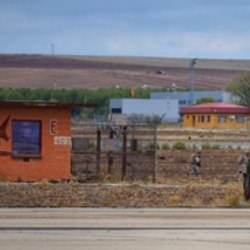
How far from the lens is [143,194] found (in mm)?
28422

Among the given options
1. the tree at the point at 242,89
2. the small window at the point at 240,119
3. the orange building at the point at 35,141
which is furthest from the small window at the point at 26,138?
the tree at the point at 242,89

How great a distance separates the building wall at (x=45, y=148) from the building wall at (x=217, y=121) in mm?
78697

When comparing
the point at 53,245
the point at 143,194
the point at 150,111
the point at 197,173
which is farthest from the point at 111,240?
the point at 150,111

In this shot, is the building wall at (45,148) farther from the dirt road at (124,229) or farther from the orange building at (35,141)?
the dirt road at (124,229)

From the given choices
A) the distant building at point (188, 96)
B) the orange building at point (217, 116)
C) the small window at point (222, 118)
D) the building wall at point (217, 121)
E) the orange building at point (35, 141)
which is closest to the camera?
the orange building at point (35, 141)

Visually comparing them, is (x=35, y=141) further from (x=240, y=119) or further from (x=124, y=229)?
(x=240, y=119)

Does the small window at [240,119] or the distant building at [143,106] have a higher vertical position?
the distant building at [143,106]

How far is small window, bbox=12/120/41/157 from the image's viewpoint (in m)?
33.2

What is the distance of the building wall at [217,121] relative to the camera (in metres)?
113

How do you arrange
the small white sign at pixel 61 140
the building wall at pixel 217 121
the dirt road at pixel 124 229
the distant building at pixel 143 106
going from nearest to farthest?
1. the dirt road at pixel 124 229
2. the small white sign at pixel 61 140
3. the building wall at pixel 217 121
4. the distant building at pixel 143 106

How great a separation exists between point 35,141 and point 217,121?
83.9 meters

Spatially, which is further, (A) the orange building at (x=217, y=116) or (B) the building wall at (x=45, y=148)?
(A) the orange building at (x=217, y=116)

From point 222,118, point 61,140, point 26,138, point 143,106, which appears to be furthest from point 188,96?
point 26,138

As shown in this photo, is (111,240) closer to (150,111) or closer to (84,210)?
(84,210)
